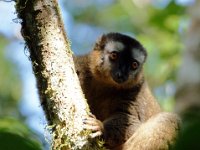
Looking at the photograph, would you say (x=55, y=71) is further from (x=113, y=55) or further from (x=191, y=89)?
(x=113, y=55)

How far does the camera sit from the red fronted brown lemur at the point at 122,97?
530 centimetres

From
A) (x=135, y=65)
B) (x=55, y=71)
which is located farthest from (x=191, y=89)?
(x=135, y=65)

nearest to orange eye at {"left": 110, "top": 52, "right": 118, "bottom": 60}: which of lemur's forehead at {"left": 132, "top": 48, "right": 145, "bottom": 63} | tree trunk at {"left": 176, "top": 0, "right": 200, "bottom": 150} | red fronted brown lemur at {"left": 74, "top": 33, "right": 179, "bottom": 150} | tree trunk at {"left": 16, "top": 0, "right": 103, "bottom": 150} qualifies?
red fronted brown lemur at {"left": 74, "top": 33, "right": 179, "bottom": 150}

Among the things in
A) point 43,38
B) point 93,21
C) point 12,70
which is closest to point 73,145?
point 43,38

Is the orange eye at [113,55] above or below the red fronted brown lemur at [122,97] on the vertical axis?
above

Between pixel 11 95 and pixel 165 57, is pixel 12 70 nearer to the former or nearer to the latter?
pixel 11 95

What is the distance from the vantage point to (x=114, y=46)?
271 inches

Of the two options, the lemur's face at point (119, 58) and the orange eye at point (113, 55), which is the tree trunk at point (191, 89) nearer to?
the lemur's face at point (119, 58)

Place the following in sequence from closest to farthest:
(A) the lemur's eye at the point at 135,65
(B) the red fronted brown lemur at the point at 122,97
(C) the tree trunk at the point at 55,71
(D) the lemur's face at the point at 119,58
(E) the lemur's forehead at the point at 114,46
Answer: (C) the tree trunk at the point at 55,71 → (B) the red fronted brown lemur at the point at 122,97 → (D) the lemur's face at the point at 119,58 → (A) the lemur's eye at the point at 135,65 → (E) the lemur's forehead at the point at 114,46

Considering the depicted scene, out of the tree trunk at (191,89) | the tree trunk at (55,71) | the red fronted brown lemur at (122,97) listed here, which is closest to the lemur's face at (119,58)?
the red fronted brown lemur at (122,97)

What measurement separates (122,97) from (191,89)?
471 cm

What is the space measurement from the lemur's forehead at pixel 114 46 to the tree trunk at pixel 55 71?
2.60 metres

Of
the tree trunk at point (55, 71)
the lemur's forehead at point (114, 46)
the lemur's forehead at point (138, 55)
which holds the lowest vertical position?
the tree trunk at point (55, 71)

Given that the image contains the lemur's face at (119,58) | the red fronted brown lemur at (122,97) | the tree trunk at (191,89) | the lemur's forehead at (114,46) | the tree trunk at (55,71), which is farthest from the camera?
the lemur's forehead at (114,46)
